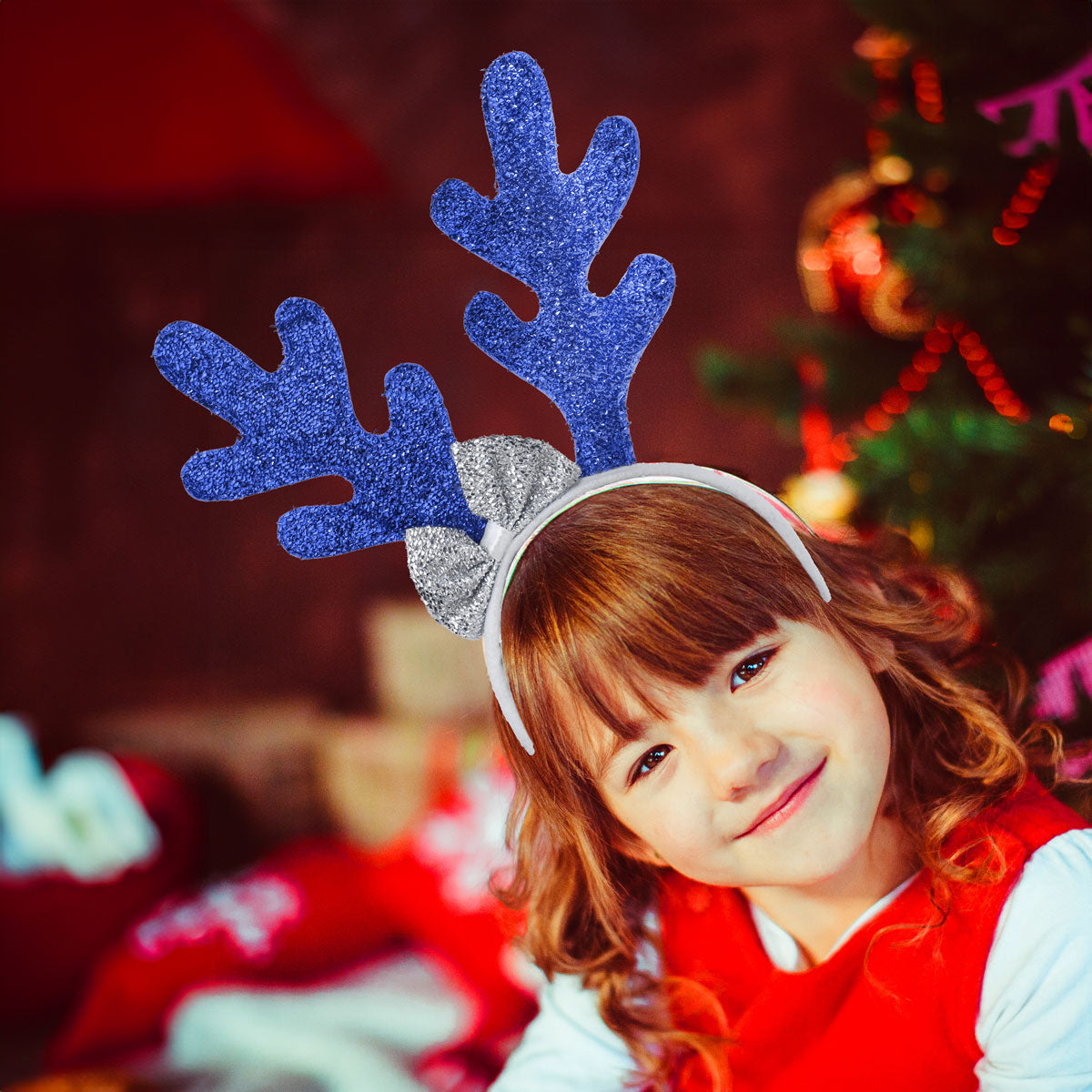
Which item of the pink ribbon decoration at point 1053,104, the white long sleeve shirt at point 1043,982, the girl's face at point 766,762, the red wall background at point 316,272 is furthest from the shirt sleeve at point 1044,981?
the red wall background at point 316,272

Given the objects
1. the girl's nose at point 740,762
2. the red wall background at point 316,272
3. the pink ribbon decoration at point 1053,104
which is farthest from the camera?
the red wall background at point 316,272

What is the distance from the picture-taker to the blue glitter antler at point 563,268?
2.12 feet

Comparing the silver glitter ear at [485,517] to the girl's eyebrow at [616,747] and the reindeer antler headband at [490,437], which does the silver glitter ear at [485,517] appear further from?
the girl's eyebrow at [616,747]

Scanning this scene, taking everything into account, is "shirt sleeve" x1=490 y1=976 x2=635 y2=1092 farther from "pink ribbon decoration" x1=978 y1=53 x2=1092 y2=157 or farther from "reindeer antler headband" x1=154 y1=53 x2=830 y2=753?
"pink ribbon decoration" x1=978 y1=53 x2=1092 y2=157

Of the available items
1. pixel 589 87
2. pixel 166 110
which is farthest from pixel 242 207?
pixel 589 87

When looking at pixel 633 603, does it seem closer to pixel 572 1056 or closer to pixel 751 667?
pixel 751 667

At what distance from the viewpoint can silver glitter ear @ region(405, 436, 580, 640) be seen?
0.63m

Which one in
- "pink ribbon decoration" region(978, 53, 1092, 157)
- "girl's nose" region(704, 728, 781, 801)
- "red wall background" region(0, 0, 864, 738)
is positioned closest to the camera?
"girl's nose" region(704, 728, 781, 801)

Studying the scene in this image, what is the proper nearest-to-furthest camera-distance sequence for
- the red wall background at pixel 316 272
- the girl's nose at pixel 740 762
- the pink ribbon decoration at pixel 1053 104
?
1. the girl's nose at pixel 740 762
2. the pink ribbon decoration at pixel 1053 104
3. the red wall background at pixel 316 272

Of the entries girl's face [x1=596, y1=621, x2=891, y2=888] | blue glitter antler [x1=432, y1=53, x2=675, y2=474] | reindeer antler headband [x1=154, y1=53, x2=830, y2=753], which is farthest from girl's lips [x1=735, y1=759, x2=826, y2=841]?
blue glitter antler [x1=432, y1=53, x2=675, y2=474]

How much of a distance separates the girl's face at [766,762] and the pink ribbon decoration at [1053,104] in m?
0.42

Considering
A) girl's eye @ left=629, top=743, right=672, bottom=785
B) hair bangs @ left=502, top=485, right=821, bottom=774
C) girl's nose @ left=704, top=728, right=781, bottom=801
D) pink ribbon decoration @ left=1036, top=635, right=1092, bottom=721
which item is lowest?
pink ribbon decoration @ left=1036, top=635, right=1092, bottom=721

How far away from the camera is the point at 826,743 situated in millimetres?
→ 593

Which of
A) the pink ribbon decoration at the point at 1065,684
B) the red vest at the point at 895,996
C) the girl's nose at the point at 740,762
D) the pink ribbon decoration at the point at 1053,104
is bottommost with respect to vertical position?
the red vest at the point at 895,996
